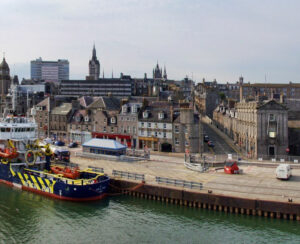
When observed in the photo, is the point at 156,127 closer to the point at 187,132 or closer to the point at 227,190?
the point at 187,132

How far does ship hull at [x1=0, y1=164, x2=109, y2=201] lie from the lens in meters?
43.2

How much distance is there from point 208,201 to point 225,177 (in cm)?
872

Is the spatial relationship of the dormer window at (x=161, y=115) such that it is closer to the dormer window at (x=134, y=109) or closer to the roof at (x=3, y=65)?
the dormer window at (x=134, y=109)

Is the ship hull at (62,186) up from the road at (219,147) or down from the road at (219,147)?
down

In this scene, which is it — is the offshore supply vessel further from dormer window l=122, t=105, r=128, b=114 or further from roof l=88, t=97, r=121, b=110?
roof l=88, t=97, r=121, b=110

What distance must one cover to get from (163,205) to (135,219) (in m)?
5.42

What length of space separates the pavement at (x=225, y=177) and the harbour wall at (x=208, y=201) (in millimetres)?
1172

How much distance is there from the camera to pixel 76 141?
274 feet

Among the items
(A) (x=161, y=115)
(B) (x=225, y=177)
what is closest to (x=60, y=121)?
(A) (x=161, y=115)

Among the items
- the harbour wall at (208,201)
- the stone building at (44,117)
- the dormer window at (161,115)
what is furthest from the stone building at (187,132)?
the stone building at (44,117)

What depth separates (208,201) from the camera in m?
39.8

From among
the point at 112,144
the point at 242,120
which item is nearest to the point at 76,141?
the point at 112,144

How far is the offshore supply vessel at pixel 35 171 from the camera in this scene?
43719 mm

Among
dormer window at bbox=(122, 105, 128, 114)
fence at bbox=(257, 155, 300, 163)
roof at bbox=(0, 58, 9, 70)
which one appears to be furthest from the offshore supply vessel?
→ roof at bbox=(0, 58, 9, 70)
